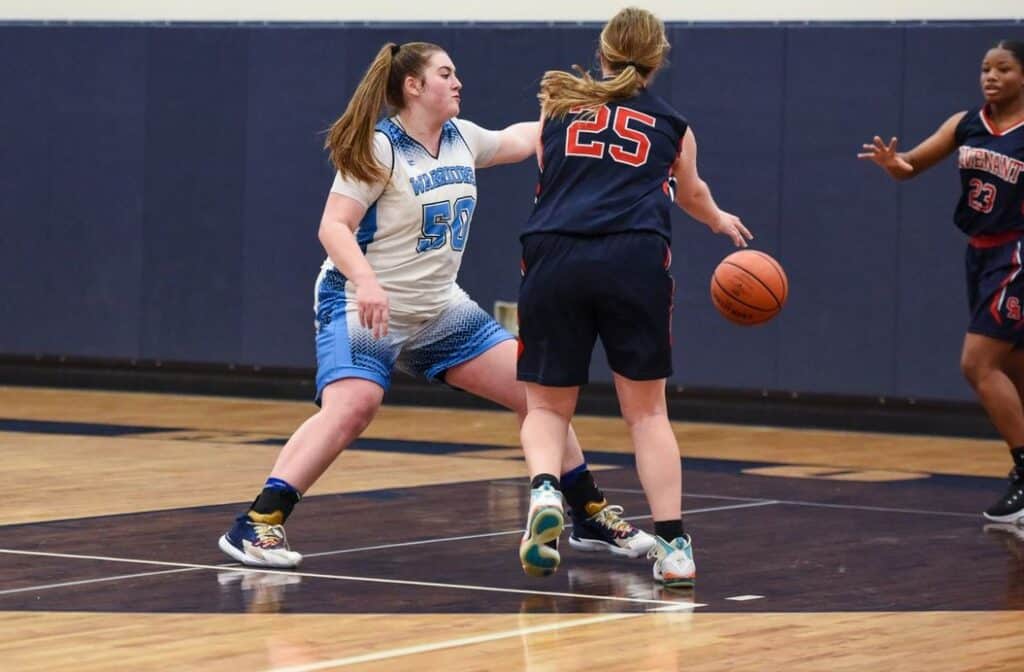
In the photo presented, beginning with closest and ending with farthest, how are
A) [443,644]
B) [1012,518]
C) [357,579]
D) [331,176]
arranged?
[443,644] < [357,579] < [1012,518] < [331,176]

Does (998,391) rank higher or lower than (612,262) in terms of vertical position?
lower

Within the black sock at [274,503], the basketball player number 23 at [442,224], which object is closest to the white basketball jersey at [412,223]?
the basketball player number 23 at [442,224]

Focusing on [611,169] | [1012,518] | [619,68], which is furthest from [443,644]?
[1012,518]

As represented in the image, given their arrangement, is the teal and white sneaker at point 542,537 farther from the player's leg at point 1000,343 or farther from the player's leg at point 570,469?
the player's leg at point 1000,343

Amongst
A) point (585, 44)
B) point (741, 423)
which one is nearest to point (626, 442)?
point (741, 423)

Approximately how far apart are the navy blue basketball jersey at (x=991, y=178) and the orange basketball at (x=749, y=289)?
1.01 m

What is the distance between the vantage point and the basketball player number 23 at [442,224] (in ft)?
20.7

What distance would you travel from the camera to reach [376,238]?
A: 248 inches

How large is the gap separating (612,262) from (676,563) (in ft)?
2.89

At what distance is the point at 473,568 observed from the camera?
20.5ft

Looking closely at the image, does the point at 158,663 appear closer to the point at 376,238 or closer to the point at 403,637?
the point at 403,637

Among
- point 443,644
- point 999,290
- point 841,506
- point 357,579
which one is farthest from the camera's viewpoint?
point 841,506

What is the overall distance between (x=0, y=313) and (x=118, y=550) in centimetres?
772

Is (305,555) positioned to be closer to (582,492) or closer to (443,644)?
(582,492)
